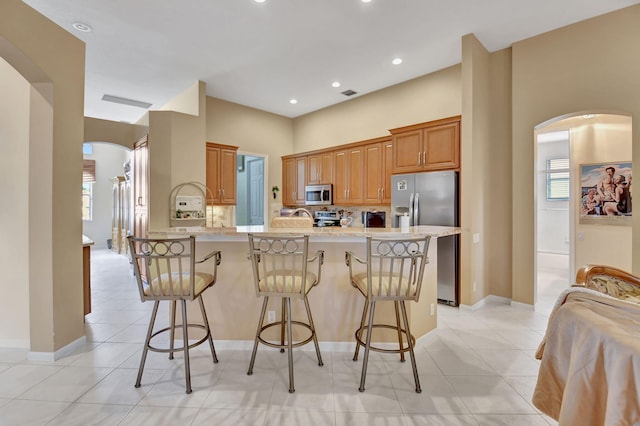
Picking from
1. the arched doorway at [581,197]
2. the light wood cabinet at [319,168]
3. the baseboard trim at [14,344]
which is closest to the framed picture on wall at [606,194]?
the arched doorway at [581,197]

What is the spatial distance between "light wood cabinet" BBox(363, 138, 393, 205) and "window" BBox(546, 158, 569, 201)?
15.5 feet

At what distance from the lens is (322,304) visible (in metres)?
2.77

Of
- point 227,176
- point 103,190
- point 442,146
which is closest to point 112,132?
point 227,176

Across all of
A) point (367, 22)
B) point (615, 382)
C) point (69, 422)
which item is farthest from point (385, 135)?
point (69, 422)

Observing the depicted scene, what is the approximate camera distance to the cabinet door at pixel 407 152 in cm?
430

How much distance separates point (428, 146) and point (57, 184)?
418 cm

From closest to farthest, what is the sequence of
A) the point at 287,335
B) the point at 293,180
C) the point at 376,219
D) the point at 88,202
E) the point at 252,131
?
the point at 287,335
the point at 376,219
the point at 252,131
the point at 293,180
the point at 88,202

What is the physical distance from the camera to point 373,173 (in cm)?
518

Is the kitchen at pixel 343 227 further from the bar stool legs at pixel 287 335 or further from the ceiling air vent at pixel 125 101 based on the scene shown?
the ceiling air vent at pixel 125 101

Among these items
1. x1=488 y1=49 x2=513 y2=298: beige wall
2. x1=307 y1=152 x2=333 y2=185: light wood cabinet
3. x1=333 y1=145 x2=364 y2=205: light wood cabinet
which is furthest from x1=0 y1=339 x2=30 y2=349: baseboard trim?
x1=488 y1=49 x2=513 y2=298: beige wall

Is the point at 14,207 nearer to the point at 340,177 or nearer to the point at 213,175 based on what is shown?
the point at 213,175

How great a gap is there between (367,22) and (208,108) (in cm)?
338

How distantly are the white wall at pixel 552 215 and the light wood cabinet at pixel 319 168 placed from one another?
497 cm

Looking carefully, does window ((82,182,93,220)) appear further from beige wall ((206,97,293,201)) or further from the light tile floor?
the light tile floor
